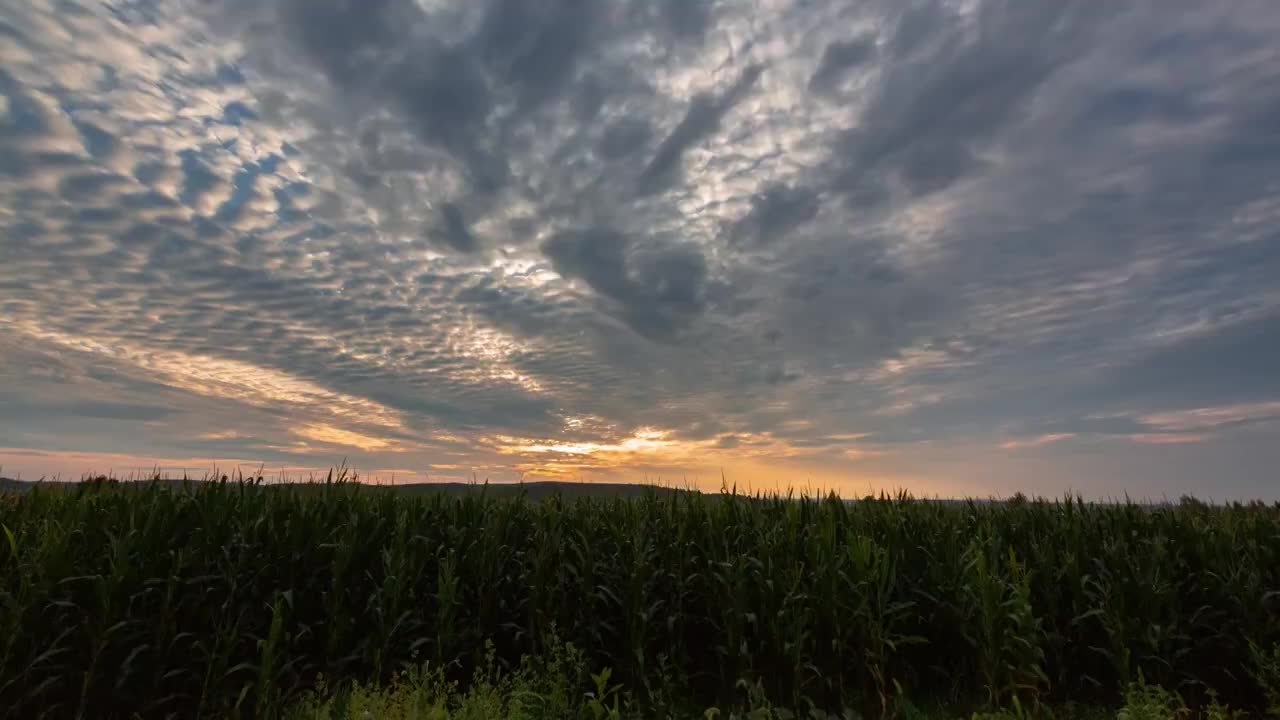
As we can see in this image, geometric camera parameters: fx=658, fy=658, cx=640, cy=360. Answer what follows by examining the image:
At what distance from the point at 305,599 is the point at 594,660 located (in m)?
4.40

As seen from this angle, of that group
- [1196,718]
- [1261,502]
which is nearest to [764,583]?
[1196,718]

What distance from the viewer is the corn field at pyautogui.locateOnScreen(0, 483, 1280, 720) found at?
858 cm

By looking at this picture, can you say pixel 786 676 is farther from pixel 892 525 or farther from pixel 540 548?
pixel 540 548

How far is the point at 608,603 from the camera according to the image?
404 inches

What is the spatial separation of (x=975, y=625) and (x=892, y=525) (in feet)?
5.87

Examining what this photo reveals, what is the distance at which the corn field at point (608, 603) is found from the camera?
8578 millimetres

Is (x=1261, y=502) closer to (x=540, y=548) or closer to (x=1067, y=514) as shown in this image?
(x=1067, y=514)

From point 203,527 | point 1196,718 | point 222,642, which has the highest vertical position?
point 203,527

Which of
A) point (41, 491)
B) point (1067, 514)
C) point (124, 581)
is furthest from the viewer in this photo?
point (1067, 514)

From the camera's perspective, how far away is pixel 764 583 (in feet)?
31.9

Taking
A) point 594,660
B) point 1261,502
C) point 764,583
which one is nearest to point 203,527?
point 594,660

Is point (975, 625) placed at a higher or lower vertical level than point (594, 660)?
higher

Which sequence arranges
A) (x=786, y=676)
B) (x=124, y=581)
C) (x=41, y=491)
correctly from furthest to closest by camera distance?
(x=41, y=491) < (x=786, y=676) < (x=124, y=581)

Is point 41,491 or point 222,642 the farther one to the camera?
point 41,491
